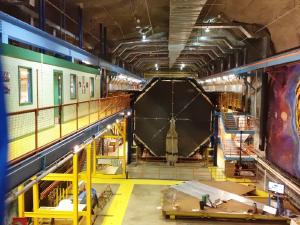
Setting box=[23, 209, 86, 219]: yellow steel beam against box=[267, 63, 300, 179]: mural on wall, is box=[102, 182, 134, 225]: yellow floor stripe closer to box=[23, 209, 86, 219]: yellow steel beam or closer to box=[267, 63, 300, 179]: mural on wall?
box=[23, 209, 86, 219]: yellow steel beam

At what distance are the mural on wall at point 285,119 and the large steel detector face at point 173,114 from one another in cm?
583

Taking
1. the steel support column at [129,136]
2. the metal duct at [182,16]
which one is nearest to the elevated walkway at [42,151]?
the metal duct at [182,16]

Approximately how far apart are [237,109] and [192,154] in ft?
15.5

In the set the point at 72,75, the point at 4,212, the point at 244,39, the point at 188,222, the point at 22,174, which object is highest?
the point at 244,39

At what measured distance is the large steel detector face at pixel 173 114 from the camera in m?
23.5

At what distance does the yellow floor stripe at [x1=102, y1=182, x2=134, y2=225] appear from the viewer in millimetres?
14520

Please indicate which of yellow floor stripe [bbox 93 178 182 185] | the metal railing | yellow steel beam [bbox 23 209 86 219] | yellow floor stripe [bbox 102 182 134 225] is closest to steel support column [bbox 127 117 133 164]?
yellow floor stripe [bbox 93 178 182 185]

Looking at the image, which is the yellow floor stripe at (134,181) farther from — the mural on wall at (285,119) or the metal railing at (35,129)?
the mural on wall at (285,119)

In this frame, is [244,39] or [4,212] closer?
[4,212]

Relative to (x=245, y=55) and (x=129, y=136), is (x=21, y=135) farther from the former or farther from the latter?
(x=245, y=55)

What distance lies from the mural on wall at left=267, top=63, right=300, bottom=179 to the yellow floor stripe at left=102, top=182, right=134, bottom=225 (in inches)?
323

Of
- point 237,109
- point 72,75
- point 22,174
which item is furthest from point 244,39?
point 22,174

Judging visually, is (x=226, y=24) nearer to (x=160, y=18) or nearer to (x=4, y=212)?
(x=160, y=18)

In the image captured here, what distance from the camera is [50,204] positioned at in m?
15.6
